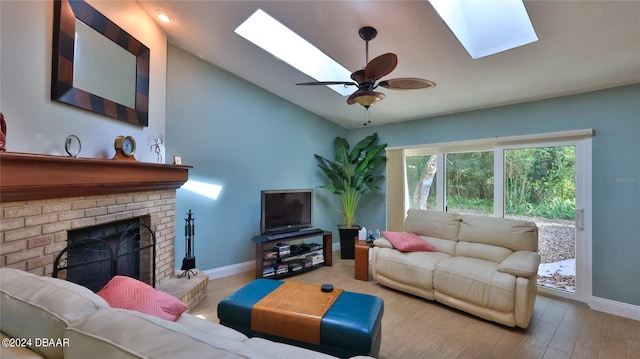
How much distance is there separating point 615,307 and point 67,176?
196 inches

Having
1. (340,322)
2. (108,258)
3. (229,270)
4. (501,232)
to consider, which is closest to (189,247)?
(229,270)

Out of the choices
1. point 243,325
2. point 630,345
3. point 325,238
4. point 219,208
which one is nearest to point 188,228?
point 219,208

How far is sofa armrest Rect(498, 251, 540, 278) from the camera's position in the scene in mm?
2404

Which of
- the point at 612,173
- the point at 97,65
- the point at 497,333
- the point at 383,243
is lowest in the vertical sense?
the point at 497,333

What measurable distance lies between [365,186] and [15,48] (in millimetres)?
4434

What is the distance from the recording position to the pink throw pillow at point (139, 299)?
4.79 feet

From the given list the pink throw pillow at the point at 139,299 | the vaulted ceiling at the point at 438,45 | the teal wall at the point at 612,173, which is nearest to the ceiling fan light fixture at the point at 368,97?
Result: the vaulted ceiling at the point at 438,45

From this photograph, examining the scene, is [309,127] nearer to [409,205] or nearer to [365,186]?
[365,186]

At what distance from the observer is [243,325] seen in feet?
6.46

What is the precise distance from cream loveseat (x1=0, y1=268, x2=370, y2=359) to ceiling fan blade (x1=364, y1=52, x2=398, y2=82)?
1.74 meters

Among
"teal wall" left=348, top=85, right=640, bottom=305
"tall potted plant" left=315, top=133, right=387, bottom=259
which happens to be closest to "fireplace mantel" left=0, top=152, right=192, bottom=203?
"tall potted plant" left=315, top=133, right=387, bottom=259

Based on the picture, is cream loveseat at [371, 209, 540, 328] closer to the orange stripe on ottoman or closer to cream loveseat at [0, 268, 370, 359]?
the orange stripe on ottoman

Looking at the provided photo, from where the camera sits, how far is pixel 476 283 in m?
2.60

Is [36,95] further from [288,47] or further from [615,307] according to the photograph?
[615,307]
